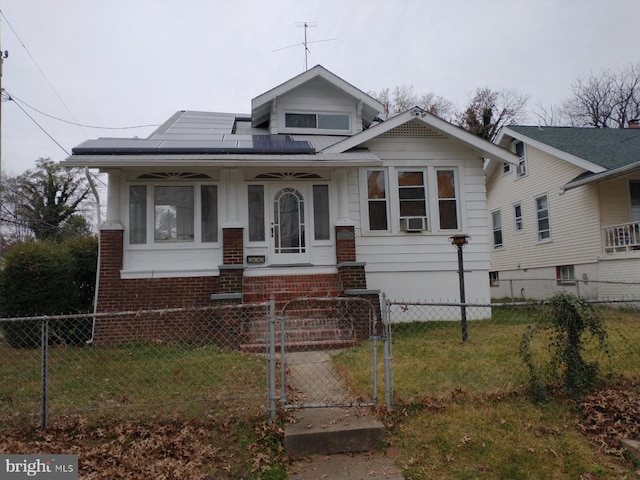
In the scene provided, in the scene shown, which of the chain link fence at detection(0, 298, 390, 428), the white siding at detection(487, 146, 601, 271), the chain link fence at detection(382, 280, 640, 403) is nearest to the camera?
the chain link fence at detection(0, 298, 390, 428)

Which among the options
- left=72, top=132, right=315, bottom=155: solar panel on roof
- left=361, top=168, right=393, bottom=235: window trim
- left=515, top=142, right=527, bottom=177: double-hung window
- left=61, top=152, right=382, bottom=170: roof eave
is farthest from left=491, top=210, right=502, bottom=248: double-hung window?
left=72, top=132, right=315, bottom=155: solar panel on roof

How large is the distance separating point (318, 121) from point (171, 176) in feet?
15.1

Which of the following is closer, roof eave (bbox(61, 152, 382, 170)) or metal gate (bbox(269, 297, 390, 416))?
metal gate (bbox(269, 297, 390, 416))

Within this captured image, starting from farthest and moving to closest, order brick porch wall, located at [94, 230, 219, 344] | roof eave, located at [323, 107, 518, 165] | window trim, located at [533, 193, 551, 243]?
window trim, located at [533, 193, 551, 243]
roof eave, located at [323, 107, 518, 165]
brick porch wall, located at [94, 230, 219, 344]

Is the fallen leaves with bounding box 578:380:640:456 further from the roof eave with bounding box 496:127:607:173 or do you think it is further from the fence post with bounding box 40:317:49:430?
the roof eave with bounding box 496:127:607:173

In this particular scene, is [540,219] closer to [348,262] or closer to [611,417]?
[348,262]

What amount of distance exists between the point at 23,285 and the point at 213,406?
20.2 ft

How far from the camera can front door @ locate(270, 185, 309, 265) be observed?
984 cm

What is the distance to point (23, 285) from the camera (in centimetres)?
849

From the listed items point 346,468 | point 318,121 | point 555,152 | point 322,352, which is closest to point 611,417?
point 346,468

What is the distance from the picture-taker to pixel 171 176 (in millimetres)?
9539

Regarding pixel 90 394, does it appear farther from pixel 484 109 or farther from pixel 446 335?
pixel 484 109

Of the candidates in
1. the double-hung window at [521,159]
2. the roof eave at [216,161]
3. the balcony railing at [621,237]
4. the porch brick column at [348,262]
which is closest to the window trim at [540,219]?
the double-hung window at [521,159]

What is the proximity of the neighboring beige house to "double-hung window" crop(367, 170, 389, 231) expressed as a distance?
6.53 meters
